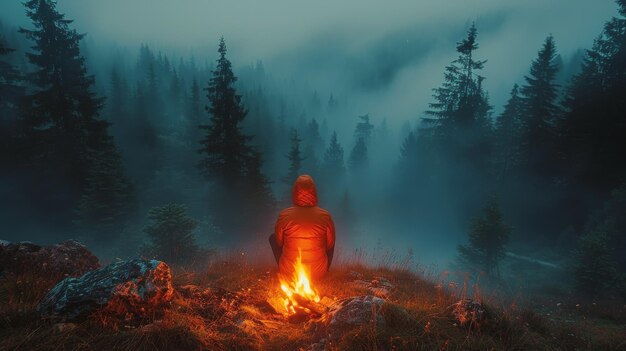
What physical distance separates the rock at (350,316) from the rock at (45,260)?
4.26 metres

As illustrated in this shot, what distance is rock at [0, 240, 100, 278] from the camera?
4.66 meters

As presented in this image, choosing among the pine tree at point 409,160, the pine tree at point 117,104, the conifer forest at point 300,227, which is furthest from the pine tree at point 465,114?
the pine tree at point 117,104

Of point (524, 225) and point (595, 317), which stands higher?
point (595, 317)

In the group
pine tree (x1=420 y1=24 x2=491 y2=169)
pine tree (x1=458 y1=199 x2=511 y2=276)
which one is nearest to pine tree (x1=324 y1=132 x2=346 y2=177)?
pine tree (x1=420 y1=24 x2=491 y2=169)

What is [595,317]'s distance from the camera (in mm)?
8742

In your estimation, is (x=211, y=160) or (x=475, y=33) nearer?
(x=211, y=160)

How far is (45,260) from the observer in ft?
16.1

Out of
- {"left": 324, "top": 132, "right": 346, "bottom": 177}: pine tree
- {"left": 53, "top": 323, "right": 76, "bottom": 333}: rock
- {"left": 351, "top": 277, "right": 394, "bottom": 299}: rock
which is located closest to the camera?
{"left": 53, "top": 323, "right": 76, "bottom": 333}: rock

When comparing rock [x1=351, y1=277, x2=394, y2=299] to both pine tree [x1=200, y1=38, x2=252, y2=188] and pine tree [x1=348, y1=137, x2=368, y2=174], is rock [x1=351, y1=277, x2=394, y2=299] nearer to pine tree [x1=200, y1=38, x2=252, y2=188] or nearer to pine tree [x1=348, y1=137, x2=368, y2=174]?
pine tree [x1=200, y1=38, x2=252, y2=188]

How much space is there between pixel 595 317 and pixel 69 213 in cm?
3058

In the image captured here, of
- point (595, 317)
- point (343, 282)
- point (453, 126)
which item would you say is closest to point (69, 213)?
point (343, 282)

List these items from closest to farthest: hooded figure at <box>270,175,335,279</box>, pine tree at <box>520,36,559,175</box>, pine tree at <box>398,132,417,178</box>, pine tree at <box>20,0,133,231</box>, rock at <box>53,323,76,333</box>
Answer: rock at <box>53,323,76,333</box> < hooded figure at <box>270,175,335,279</box> < pine tree at <box>20,0,133,231</box> < pine tree at <box>520,36,559,175</box> < pine tree at <box>398,132,417,178</box>

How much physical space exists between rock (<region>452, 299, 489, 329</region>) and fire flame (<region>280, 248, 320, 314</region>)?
215cm

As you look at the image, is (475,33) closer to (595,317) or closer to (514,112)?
(514,112)
